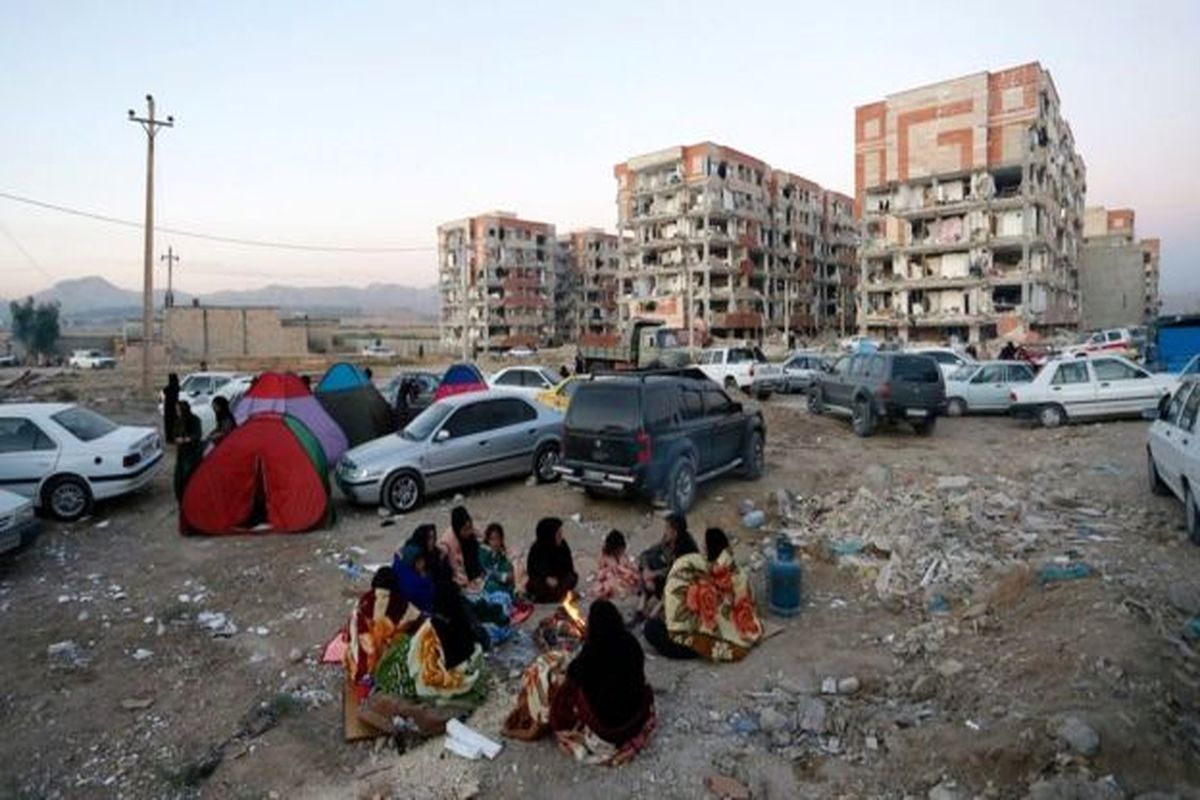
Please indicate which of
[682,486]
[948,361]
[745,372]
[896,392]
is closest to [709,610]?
[682,486]

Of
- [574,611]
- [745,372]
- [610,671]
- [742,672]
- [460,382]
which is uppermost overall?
[745,372]

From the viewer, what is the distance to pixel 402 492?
11062 mm

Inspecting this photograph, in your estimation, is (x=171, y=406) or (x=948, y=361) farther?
(x=948, y=361)

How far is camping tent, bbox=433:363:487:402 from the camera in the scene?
58.3 ft

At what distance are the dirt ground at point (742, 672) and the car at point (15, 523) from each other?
1.36 feet

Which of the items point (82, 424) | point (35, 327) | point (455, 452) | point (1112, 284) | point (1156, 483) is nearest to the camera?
point (1156, 483)

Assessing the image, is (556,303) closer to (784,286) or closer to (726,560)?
(784,286)

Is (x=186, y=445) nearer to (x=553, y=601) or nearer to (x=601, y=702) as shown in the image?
(x=553, y=601)

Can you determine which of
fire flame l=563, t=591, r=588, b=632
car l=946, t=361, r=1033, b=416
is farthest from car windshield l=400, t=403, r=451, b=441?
A: car l=946, t=361, r=1033, b=416

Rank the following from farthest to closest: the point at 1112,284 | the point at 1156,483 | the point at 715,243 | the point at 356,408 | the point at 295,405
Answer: the point at 1112,284 < the point at 715,243 < the point at 356,408 < the point at 295,405 < the point at 1156,483

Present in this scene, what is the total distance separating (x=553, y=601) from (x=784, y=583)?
235 centimetres

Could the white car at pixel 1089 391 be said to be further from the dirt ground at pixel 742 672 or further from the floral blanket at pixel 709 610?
the floral blanket at pixel 709 610

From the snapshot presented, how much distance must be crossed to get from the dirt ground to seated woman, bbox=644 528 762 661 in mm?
142

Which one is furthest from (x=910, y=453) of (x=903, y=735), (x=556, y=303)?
(x=556, y=303)
